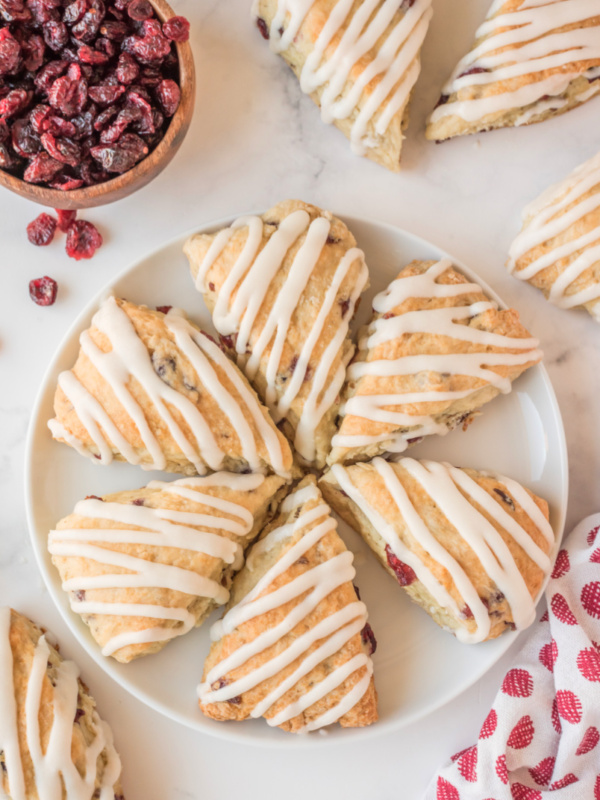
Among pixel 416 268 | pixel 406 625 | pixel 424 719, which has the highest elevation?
pixel 416 268

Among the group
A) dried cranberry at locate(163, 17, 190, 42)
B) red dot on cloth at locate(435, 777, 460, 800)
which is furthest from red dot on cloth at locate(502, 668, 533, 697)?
dried cranberry at locate(163, 17, 190, 42)

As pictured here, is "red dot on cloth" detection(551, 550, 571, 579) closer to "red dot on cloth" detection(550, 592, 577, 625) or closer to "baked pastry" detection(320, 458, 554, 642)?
"red dot on cloth" detection(550, 592, 577, 625)

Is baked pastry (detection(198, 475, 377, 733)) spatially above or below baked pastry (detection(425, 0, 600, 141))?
below

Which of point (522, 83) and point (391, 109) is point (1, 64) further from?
point (522, 83)

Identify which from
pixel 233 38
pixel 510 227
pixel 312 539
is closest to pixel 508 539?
pixel 312 539

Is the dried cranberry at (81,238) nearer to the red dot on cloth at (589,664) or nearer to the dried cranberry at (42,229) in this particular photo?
the dried cranberry at (42,229)
